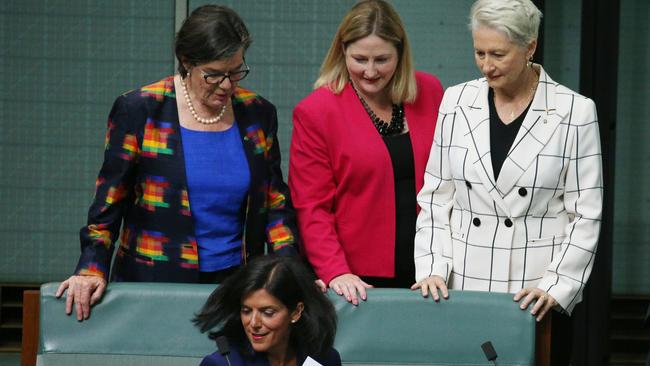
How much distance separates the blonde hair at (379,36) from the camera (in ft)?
12.3

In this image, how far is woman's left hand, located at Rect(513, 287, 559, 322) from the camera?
11.5 feet

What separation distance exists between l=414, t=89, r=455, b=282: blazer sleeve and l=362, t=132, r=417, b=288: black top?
0.13 m

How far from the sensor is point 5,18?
18.2ft

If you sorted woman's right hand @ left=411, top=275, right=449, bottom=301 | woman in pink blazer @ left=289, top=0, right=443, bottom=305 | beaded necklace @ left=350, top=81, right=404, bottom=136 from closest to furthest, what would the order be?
woman's right hand @ left=411, top=275, right=449, bottom=301, woman in pink blazer @ left=289, top=0, right=443, bottom=305, beaded necklace @ left=350, top=81, right=404, bottom=136

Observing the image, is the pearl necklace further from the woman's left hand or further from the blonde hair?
the woman's left hand

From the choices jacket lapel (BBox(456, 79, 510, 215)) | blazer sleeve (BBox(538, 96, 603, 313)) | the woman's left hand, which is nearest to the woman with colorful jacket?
jacket lapel (BBox(456, 79, 510, 215))

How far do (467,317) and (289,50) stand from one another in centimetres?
236

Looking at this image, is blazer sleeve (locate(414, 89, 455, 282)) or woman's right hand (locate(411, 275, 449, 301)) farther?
blazer sleeve (locate(414, 89, 455, 282))

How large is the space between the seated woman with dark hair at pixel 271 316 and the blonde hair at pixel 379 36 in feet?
2.63

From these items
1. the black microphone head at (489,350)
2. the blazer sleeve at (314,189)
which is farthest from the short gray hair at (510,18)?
the black microphone head at (489,350)

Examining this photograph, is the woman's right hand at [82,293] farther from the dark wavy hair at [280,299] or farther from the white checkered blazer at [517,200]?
the white checkered blazer at [517,200]

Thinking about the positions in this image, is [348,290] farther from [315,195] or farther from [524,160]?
[524,160]

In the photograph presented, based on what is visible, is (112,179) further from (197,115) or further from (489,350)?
(489,350)

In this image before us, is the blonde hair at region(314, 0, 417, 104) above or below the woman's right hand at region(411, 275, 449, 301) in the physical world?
above
